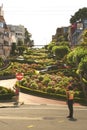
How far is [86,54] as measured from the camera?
4619 centimetres

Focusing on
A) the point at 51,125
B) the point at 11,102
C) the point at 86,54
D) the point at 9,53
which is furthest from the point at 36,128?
the point at 9,53

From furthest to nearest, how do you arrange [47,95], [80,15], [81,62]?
[80,15], [81,62], [47,95]

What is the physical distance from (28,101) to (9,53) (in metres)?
84.2

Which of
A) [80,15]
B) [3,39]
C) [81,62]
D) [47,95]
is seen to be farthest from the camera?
[80,15]

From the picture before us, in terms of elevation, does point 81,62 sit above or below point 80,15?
below

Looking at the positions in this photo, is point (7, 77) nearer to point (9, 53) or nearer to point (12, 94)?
point (12, 94)

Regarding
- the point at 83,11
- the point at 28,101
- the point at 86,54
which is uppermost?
the point at 83,11

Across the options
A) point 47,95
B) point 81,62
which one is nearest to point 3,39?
point 81,62

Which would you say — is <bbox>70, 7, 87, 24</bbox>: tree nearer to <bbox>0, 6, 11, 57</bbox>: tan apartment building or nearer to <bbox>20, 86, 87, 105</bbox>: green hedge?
<bbox>0, 6, 11, 57</bbox>: tan apartment building

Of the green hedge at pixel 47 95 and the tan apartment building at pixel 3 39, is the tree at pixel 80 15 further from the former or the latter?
the green hedge at pixel 47 95

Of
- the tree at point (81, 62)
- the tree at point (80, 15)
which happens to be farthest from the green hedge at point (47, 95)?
the tree at point (80, 15)

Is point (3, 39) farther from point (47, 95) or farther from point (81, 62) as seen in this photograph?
point (47, 95)

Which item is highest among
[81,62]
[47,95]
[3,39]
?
[3,39]

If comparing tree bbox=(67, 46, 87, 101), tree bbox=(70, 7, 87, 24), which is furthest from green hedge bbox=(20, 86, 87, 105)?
tree bbox=(70, 7, 87, 24)
